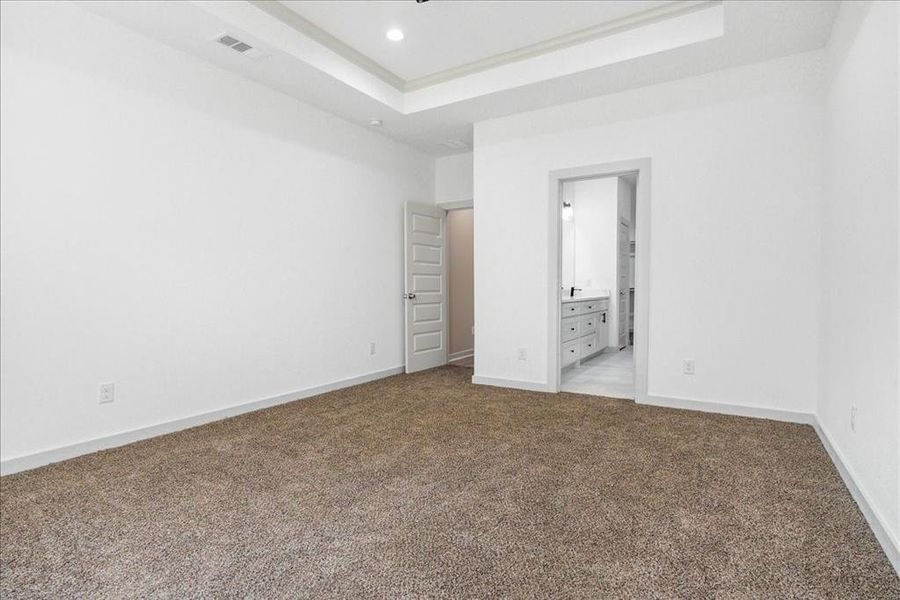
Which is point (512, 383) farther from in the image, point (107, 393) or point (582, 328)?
point (107, 393)

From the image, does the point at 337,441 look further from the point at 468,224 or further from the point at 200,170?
the point at 468,224

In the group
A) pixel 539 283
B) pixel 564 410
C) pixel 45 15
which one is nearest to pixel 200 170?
pixel 45 15

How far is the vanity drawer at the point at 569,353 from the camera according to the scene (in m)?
5.20

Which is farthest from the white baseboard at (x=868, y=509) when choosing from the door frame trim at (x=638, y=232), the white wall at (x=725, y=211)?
the door frame trim at (x=638, y=232)

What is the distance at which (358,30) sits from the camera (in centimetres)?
350

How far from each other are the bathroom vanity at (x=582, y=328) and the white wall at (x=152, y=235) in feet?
7.51

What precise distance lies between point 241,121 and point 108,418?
2.36 meters

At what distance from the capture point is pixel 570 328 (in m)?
5.30

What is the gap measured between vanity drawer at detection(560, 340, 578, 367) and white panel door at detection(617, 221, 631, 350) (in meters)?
1.94

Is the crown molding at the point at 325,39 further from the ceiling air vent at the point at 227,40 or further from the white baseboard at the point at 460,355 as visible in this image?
the white baseboard at the point at 460,355

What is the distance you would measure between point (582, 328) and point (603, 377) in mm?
784

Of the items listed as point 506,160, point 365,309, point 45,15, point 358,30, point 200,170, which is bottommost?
point 365,309

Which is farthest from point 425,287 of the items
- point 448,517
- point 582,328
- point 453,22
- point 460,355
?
point 448,517

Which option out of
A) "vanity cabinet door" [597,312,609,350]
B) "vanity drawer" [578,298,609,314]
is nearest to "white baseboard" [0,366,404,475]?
"vanity drawer" [578,298,609,314]
